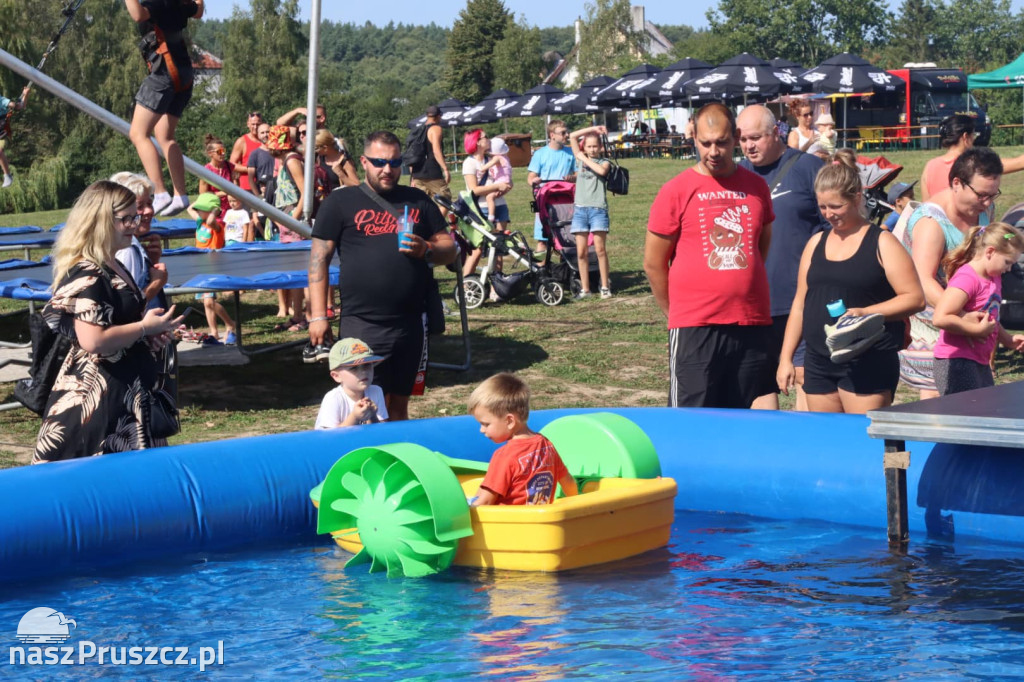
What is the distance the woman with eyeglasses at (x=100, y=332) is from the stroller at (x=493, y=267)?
25.8 ft

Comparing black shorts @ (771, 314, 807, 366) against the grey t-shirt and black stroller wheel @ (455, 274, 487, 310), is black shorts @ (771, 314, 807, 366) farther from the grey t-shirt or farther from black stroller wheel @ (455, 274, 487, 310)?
black stroller wheel @ (455, 274, 487, 310)

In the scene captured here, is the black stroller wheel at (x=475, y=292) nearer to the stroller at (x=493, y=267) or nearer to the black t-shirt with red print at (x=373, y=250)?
the stroller at (x=493, y=267)

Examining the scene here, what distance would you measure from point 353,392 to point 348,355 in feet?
Result: 1.09

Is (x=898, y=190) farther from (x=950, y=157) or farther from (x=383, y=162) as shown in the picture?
(x=383, y=162)

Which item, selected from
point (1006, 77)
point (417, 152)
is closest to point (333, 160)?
point (417, 152)

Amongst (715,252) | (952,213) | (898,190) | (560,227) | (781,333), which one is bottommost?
(781,333)

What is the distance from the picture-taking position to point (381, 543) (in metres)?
5.16

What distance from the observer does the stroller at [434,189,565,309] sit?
42.7 ft

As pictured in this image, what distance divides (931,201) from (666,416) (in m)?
2.00

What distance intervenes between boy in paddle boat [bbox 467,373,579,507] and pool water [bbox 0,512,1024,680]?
0.33 m

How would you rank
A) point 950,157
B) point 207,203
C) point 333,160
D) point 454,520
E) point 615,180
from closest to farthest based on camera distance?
point 454,520
point 950,157
point 333,160
point 207,203
point 615,180

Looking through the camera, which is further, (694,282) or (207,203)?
(207,203)

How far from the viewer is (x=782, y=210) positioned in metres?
6.41

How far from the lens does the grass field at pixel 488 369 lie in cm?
866
